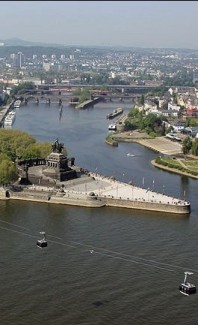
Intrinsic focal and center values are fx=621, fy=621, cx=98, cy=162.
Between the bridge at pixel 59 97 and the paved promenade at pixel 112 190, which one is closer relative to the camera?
the paved promenade at pixel 112 190

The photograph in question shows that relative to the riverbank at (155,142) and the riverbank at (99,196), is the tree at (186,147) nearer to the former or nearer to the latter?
the riverbank at (155,142)

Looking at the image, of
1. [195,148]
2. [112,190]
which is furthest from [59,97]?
[112,190]

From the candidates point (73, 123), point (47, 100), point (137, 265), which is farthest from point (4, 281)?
point (47, 100)

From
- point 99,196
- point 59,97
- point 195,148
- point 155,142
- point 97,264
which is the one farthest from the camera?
point 59,97

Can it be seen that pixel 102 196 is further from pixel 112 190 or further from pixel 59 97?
pixel 59 97

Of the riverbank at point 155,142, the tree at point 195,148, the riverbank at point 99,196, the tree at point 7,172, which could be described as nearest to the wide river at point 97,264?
the riverbank at point 99,196

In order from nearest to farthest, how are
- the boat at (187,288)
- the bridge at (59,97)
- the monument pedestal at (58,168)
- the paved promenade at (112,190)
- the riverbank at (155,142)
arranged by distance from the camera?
the boat at (187,288)
the paved promenade at (112,190)
the monument pedestal at (58,168)
the riverbank at (155,142)
the bridge at (59,97)

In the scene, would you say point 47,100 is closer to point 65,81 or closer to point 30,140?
point 65,81

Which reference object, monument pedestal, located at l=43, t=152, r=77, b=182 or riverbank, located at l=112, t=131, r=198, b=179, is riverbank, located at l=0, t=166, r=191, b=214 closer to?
monument pedestal, located at l=43, t=152, r=77, b=182
